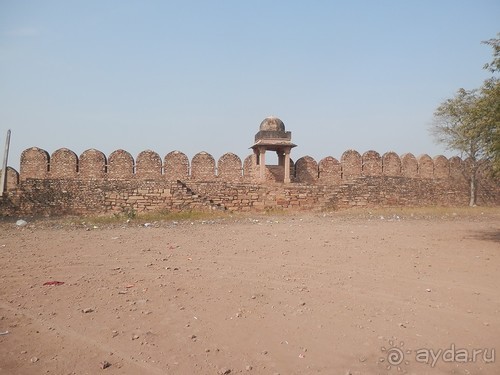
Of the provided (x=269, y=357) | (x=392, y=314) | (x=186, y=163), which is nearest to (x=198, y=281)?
(x=269, y=357)

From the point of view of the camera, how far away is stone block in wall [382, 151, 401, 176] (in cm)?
1527

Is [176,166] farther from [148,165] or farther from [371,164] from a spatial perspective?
[371,164]

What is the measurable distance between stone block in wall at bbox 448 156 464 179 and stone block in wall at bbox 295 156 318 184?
7.14 meters

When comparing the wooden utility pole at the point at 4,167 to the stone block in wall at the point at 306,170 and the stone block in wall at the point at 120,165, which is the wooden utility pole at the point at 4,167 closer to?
A: the stone block in wall at the point at 120,165

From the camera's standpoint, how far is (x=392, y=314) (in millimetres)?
3131

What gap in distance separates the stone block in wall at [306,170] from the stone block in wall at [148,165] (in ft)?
18.3

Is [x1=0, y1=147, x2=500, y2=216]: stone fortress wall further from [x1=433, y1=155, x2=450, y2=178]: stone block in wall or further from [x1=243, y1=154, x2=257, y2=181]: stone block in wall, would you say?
[x1=433, y1=155, x2=450, y2=178]: stone block in wall

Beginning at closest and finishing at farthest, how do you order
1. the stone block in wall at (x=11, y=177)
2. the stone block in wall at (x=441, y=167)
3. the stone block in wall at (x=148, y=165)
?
the stone block in wall at (x=11, y=177) → the stone block in wall at (x=148, y=165) → the stone block in wall at (x=441, y=167)

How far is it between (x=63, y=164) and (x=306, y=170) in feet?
30.3

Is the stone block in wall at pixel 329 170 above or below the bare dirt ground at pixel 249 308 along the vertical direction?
above

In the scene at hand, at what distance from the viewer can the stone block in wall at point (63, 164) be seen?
1241 centimetres

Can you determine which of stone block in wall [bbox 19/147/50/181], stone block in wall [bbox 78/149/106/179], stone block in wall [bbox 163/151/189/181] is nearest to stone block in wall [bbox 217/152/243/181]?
stone block in wall [bbox 163/151/189/181]

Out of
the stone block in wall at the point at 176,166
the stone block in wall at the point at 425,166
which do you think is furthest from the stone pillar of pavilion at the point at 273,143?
the stone block in wall at the point at 425,166

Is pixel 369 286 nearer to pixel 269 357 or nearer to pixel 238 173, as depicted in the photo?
pixel 269 357
